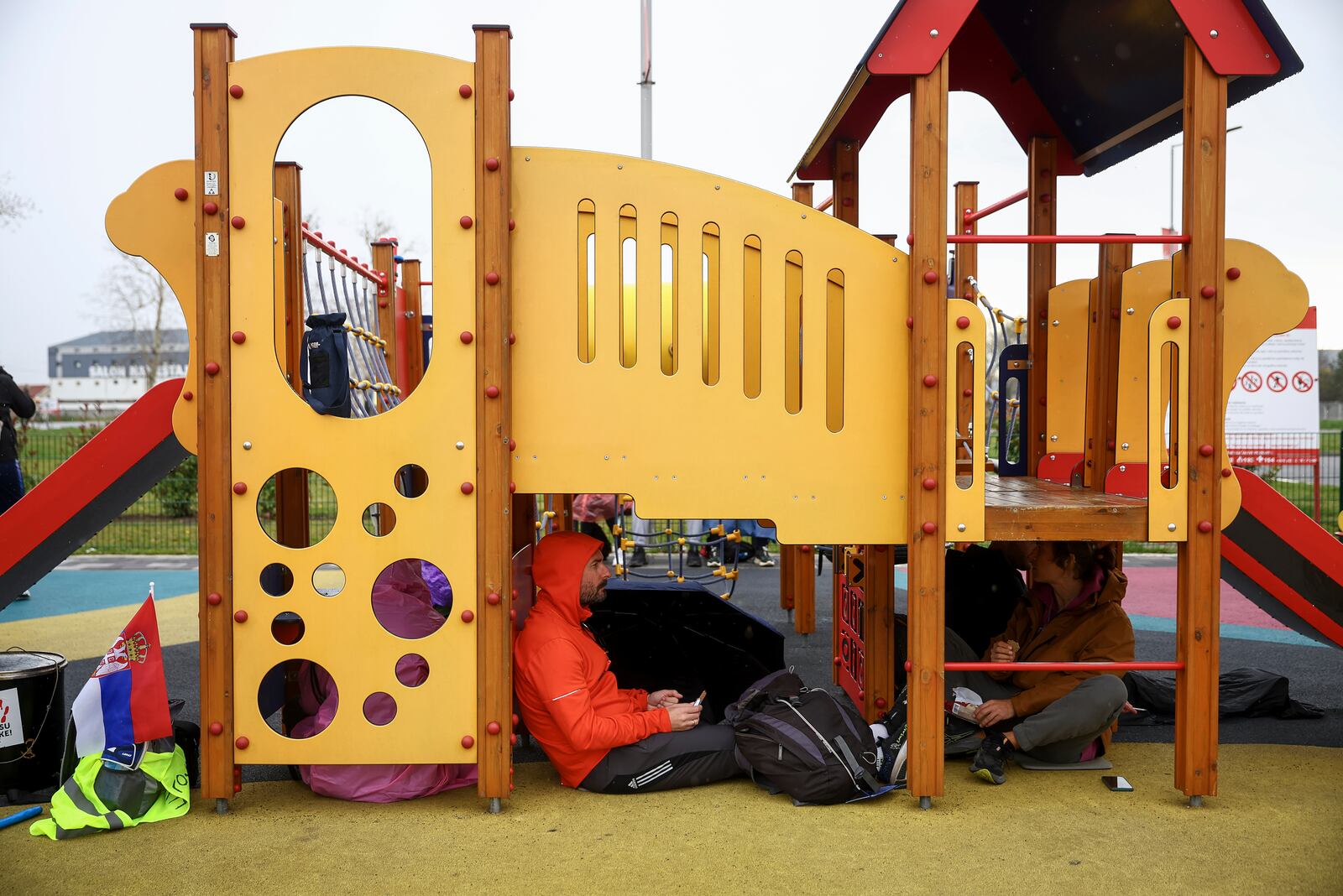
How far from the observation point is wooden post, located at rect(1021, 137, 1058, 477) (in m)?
5.51

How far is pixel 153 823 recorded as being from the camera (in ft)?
12.4

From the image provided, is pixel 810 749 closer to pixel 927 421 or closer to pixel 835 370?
pixel 927 421

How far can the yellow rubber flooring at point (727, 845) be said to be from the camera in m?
3.29

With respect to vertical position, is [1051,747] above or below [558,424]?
below

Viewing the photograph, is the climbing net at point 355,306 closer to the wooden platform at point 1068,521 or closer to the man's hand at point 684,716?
the man's hand at point 684,716

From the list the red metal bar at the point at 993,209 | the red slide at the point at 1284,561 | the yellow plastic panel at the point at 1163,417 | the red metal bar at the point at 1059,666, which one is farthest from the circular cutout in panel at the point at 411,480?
the red slide at the point at 1284,561

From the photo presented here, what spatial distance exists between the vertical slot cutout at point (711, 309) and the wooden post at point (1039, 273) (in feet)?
6.80

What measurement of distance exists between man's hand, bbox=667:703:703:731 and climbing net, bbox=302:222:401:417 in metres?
2.01

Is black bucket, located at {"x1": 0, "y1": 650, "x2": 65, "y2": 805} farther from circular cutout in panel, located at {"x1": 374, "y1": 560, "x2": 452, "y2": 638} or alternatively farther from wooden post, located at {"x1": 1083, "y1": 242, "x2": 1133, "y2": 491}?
wooden post, located at {"x1": 1083, "y1": 242, "x2": 1133, "y2": 491}

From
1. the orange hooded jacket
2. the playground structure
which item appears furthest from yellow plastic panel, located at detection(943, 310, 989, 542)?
the orange hooded jacket

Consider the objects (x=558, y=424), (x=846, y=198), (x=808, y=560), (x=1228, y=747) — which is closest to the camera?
(x=558, y=424)

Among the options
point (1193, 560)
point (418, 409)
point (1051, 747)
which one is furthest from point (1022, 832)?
point (418, 409)

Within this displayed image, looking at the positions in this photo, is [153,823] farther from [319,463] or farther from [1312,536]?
[1312,536]

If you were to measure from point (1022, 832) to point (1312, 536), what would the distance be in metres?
2.11
